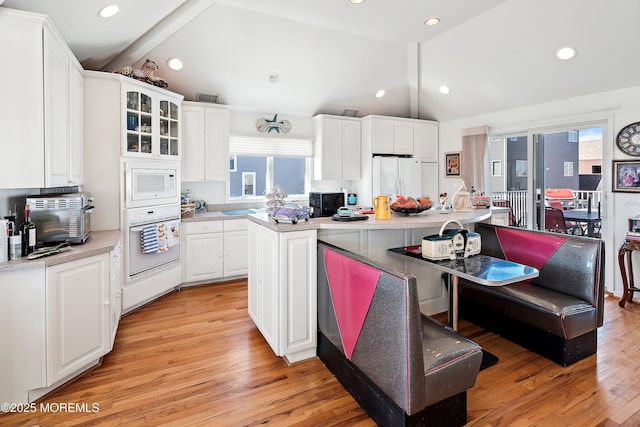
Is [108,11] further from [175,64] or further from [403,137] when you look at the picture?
[403,137]

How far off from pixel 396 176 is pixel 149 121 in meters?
3.61

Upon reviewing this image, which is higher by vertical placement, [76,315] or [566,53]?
[566,53]

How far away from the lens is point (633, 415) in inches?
74.5

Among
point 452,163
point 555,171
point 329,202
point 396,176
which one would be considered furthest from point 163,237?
point 555,171

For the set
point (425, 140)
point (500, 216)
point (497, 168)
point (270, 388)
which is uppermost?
point (425, 140)

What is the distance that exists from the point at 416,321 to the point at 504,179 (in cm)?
458

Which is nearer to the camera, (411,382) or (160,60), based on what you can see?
(411,382)

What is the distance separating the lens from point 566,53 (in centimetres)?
363

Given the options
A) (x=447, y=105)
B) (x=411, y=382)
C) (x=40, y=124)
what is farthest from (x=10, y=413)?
(x=447, y=105)

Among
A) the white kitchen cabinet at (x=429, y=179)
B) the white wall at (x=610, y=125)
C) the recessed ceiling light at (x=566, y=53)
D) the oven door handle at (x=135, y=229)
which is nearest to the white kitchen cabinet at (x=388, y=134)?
the white kitchen cabinet at (x=429, y=179)

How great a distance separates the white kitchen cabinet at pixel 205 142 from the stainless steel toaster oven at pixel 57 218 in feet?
6.24

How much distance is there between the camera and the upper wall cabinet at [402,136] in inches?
213

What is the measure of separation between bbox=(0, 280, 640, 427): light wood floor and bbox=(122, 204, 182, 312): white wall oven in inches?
22.0

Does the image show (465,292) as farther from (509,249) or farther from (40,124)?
(40,124)
